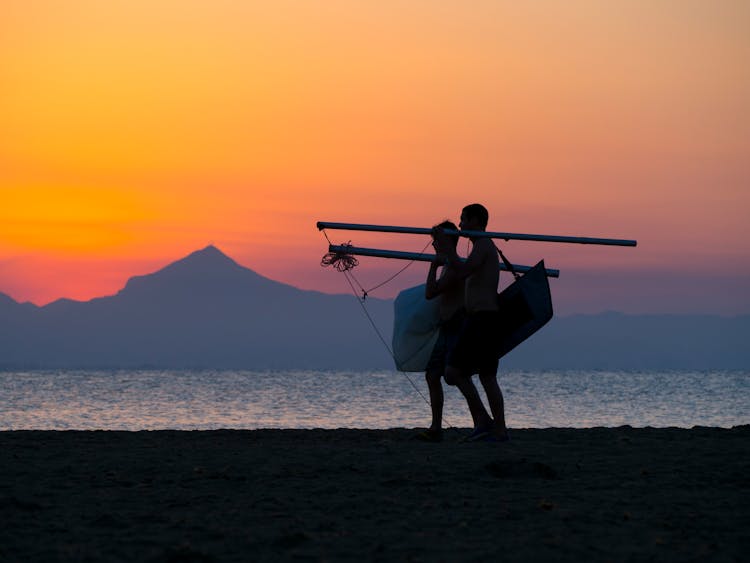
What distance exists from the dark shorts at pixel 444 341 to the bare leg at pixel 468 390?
10.0 inches

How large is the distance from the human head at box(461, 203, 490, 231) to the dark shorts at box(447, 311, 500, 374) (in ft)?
2.68

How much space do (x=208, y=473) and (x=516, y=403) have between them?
29.5m

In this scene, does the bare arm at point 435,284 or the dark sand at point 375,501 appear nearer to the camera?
the dark sand at point 375,501

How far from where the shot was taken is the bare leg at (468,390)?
986 cm

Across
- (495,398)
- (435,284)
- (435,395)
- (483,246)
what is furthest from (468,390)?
(483,246)

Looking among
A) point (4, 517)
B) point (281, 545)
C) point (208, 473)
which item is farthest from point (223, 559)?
point (208, 473)

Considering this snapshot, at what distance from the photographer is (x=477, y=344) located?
975 cm

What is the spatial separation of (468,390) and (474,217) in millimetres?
1579

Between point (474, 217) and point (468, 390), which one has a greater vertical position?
point (474, 217)

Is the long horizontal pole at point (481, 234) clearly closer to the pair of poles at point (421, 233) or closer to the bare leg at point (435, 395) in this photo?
the pair of poles at point (421, 233)

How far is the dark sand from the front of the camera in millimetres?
5453

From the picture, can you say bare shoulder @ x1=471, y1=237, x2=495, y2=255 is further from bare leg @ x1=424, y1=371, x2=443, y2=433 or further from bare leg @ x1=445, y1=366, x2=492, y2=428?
bare leg @ x1=424, y1=371, x2=443, y2=433

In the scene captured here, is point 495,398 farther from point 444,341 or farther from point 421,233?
point 421,233

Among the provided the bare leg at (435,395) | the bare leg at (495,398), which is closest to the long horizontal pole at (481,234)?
the bare leg at (495,398)
